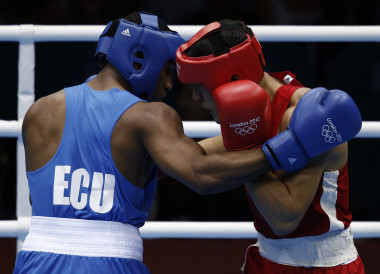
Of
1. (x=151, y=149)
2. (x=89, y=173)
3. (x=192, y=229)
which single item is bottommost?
(x=192, y=229)

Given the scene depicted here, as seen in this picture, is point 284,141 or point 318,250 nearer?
point 284,141

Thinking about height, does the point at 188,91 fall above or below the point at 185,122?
below

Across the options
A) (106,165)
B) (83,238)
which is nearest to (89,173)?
(106,165)

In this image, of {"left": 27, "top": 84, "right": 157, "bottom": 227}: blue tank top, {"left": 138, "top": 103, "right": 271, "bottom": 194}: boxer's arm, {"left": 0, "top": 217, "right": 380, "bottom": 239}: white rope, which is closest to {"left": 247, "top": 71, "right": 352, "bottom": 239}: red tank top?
{"left": 138, "top": 103, "right": 271, "bottom": 194}: boxer's arm

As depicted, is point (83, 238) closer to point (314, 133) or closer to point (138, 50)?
point (138, 50)

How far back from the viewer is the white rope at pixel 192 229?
2.96 m

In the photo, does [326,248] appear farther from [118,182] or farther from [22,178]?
[22,178]

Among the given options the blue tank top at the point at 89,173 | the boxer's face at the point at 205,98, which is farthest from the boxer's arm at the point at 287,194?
the blue tank top at the point at 89,173

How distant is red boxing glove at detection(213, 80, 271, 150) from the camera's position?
2.16 meters

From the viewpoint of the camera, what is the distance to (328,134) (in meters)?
2.16

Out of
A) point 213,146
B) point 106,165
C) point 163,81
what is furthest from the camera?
point 213,146

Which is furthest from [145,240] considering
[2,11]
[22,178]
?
[2,11]

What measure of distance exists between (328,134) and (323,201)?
0.94 feet

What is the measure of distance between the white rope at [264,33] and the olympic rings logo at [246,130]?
90 centimetres
